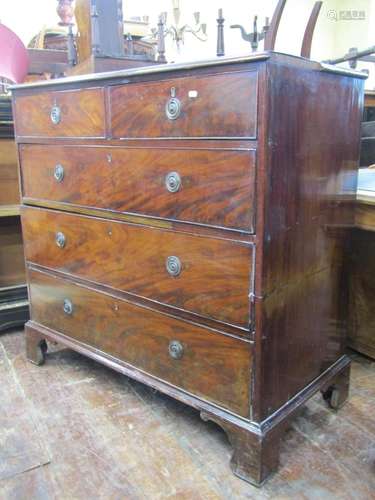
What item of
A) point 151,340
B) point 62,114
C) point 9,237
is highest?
point 62,114

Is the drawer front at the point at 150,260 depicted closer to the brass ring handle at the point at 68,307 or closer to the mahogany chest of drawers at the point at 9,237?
the brass ring handle at the point at 68,307

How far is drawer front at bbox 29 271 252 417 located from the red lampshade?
32.5 inches

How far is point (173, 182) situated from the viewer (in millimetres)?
1179

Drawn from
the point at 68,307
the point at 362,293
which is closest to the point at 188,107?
the point at 68,307

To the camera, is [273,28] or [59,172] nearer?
[273,28]

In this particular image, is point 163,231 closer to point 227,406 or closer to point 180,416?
point 227,406

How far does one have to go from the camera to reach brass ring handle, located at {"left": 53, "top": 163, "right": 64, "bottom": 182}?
1494 mm

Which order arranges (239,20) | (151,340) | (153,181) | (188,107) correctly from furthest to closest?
1. (239,20)
2. (151,340)
3. (153,181)
4. (188,107)

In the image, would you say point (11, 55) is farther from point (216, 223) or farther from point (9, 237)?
point (216, 223)

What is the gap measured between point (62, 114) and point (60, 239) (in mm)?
400

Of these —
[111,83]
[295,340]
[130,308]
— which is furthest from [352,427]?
[111,83]

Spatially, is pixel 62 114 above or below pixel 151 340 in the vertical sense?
above

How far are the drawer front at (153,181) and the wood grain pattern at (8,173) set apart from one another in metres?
0.44

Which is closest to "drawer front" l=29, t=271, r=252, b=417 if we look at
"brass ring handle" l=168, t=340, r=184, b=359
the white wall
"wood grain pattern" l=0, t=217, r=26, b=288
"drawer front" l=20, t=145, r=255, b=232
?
"brass ring handle" l=168, t=340, r=184, b=359
